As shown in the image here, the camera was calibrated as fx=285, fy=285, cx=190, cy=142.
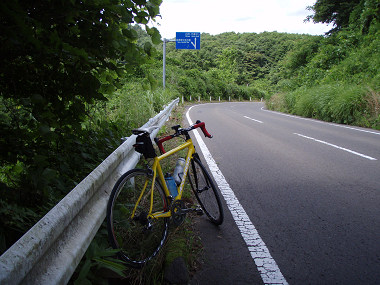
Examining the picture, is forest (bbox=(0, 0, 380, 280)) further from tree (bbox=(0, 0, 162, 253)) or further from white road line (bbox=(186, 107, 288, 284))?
white road line (bbox=(186, 107, 288, 284))

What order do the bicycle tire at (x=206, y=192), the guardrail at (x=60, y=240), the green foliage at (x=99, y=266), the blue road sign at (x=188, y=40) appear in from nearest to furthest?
the guardrail at (x=60, y=240), the green foliage at (x=99, y=266), the bicycle tire at (x=206, y=192), the blue road sign at (x=188, y=40)

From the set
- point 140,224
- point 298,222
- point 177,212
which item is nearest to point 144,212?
point 140,224

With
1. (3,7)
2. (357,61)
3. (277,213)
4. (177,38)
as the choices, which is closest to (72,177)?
(3,7)

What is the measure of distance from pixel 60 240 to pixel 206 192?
6.74 ft

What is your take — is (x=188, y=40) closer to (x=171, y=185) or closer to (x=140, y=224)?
(x=171, y=185)

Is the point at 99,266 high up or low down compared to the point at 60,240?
down

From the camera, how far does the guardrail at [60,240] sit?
1049 mm

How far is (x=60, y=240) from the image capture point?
1.45 metres

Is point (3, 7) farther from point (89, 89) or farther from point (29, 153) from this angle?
point (29, 153)

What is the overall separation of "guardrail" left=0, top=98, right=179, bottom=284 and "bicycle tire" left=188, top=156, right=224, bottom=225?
1319 mm

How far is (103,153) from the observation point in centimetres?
353

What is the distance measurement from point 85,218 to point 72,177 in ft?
3.94

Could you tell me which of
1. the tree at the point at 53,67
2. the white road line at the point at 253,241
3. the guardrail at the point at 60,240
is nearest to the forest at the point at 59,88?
the tree at the point at 53,67

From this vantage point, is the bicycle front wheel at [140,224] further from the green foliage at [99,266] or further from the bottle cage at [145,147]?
the green foliage at [99,266]
